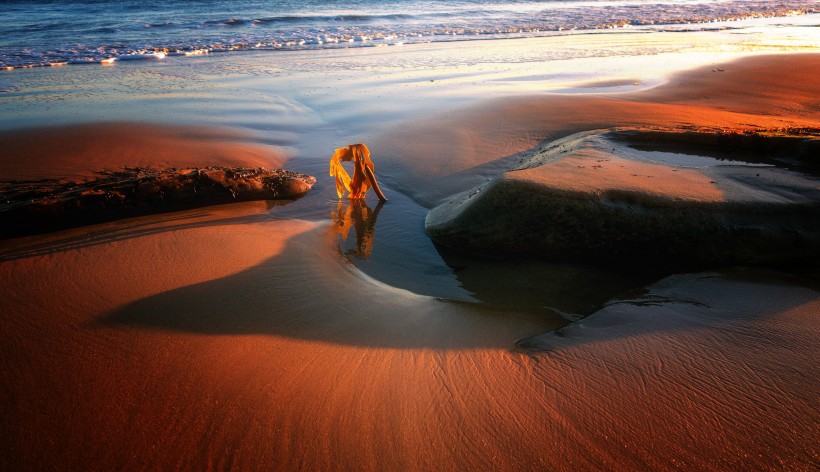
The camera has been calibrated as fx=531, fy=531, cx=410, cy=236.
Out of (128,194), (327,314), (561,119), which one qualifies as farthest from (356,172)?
(561,119)

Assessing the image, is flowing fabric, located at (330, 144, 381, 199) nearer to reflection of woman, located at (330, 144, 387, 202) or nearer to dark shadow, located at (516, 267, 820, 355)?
reflection of woman, located at (330, 144, 387, 202)

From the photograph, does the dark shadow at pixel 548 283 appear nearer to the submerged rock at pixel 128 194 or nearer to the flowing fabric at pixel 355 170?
the flowing fabric at pixel 355 170

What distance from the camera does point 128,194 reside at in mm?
3369

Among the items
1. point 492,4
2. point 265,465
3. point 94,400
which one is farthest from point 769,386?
point 492,4

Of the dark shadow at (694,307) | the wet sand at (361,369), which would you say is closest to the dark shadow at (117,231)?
the wet sand at (361,369)

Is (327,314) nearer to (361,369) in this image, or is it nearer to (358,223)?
(361,369)

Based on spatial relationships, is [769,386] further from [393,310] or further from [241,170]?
[241,170]

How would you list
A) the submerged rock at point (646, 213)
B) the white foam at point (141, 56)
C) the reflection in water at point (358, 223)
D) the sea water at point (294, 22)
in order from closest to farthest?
1. the submerged rock at point (646, 213)
2. the reflection in water at point (358, 223)
3. the white foam at point (141, 56)
4. the sea water at point (294, 22)

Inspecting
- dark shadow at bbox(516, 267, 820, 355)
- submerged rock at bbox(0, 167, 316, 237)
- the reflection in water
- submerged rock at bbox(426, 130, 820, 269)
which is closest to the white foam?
submerged rock at bbox(0, 167, 316, 237)

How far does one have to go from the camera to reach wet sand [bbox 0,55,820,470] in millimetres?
1481

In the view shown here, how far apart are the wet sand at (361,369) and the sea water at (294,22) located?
841 cm

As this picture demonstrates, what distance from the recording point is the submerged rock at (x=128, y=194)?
9.98 ft

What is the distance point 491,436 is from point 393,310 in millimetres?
840

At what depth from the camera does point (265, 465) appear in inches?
57.4
